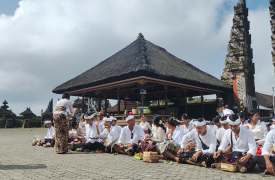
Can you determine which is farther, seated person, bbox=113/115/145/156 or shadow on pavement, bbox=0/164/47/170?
seated person, bbox=113/115/145/156

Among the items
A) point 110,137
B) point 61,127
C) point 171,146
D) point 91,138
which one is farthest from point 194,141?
point 61,127

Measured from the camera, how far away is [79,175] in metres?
4.30

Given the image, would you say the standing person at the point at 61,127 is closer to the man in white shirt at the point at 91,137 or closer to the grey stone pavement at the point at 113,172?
the man in white shirt at the point at 91,137

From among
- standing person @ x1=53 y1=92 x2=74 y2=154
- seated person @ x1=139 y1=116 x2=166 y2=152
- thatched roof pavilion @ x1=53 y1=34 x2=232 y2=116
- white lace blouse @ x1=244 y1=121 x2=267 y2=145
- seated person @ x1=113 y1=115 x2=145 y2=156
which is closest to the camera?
white lace blouse @ x1=244 y1=121 x2=267 y2=145

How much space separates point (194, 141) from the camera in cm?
577

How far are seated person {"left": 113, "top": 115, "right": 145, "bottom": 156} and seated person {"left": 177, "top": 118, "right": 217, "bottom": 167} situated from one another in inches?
66.5

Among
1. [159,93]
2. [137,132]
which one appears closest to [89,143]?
[137,132]

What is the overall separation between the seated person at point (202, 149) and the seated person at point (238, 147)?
0.82ft

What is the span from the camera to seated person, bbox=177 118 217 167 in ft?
16.6

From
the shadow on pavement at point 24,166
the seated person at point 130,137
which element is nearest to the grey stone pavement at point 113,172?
the shadow on pavement at point 24,166

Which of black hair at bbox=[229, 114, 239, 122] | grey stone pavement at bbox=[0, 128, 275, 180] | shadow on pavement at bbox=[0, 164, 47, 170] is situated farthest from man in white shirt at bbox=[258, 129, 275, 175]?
shadow on pavement at bbox=[0, 164, 47, 170]

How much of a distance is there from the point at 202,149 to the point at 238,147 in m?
0.85

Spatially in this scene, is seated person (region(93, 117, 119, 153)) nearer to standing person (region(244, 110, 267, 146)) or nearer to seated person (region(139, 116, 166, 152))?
seated person (region(139, 116, 166, 152))

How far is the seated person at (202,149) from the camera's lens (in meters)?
5.07
